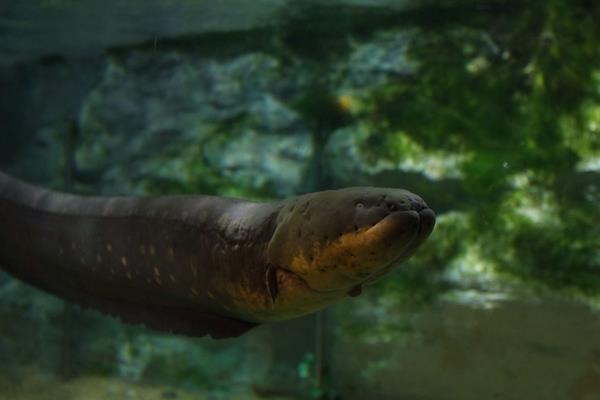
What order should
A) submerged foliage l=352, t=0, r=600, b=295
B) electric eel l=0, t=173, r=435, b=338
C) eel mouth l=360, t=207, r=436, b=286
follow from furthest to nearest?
submerged foliage l=352, t=0, r=600, b=295 < electric eel l=0, t=173, r=435, b=338 < eel mouth l=360, t=207, r=436, b=286

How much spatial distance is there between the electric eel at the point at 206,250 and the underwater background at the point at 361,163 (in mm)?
3167

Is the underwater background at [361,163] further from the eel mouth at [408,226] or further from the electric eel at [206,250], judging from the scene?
the eel mouth at [408,226]

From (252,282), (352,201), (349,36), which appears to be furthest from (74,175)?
(352,201)

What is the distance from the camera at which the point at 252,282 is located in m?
2.57

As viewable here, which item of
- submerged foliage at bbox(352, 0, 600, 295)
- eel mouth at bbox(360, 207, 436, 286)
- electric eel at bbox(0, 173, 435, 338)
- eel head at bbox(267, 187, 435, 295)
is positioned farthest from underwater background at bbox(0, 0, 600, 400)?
eel mouth at bbox(360, 207, 436, 286)

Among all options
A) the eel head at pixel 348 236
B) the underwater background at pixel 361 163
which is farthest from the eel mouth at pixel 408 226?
the underwater background at pixel 361 163

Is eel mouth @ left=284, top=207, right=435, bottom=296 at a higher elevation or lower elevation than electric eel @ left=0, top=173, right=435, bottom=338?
higher

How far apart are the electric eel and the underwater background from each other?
317 centimetres

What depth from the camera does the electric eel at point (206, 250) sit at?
→ 216 centimetres

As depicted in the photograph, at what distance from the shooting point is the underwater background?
5578 millimetres

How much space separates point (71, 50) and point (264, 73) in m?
3.20

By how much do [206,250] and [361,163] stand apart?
148 inches

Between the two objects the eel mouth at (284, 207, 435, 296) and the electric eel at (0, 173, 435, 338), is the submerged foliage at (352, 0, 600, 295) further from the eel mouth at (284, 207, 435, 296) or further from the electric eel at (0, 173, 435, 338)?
the eel mouth at (284, 207, 435, 296)

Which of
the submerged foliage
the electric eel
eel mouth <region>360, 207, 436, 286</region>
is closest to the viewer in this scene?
eel mouth <region>360, 207, 436, 286</region>
